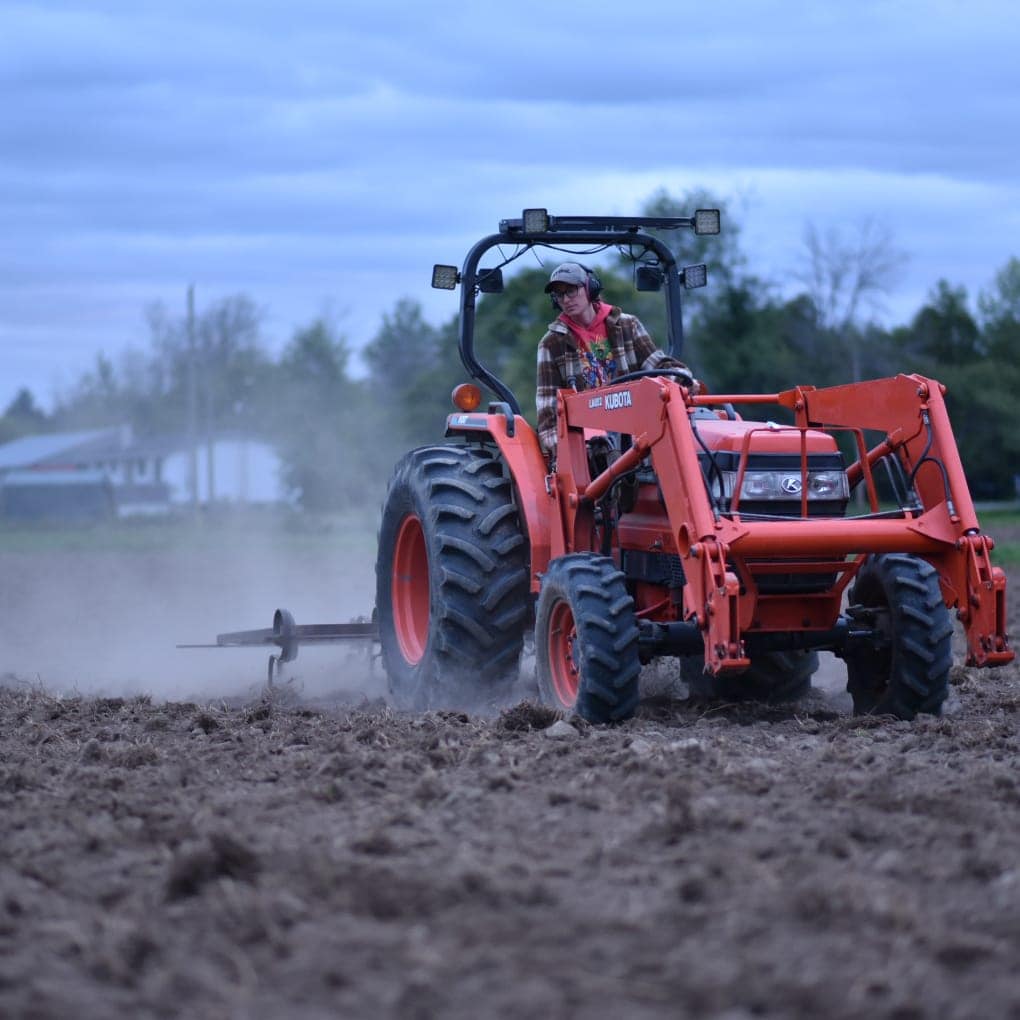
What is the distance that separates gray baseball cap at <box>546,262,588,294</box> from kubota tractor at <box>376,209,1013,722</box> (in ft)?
0.91

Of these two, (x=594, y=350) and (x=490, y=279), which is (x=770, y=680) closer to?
(x=594, y=350)

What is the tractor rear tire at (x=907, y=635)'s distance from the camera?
7410mm

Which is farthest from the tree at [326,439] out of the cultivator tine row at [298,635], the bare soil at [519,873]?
the bare soil at [519,873]

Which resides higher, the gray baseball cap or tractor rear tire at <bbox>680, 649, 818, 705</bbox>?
the gray baseball cap

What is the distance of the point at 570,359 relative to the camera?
8758mm

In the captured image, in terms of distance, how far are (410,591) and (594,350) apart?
2.09m

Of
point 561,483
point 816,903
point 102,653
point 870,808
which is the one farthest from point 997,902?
point 102,653

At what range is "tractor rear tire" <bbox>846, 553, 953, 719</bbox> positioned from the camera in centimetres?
741

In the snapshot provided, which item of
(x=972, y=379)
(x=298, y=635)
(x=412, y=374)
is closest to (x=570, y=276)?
(x=298, y=635)

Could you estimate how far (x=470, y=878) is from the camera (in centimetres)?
439

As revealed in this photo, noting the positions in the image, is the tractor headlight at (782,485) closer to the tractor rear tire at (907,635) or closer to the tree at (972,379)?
the tractor rear tire at (907,635)

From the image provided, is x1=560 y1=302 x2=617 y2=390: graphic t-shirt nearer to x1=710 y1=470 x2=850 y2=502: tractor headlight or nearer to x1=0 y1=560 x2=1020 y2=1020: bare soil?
x1=710 y1=470 x2=850 y2=502: tractor headlight

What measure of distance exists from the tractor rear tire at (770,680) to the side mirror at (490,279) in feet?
7.81

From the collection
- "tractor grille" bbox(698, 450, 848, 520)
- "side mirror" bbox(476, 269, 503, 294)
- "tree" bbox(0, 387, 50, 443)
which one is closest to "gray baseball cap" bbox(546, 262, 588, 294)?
"side mirror" bbox(476, 269, 503, 294)
